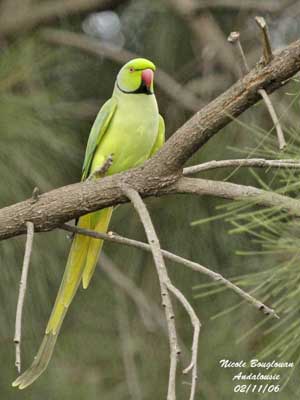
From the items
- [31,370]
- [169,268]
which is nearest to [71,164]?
[169,268]

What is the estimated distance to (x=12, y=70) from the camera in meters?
2.20

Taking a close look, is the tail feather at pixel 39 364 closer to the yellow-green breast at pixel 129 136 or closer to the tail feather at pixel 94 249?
the tail feather at pixel 94 249

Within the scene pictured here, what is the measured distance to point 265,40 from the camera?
3.78 ft

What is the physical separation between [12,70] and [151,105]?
456 millimetres

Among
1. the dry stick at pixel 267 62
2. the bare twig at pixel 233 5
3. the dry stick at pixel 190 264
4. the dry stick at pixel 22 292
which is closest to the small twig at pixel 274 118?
the dry stick at pixel 267 62

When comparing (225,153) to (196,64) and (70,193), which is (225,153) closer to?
(196,64)

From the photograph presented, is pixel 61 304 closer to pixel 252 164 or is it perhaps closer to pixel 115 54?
pixel 252 164

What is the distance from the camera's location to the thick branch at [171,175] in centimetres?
119

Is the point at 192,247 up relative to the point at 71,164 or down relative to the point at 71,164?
down

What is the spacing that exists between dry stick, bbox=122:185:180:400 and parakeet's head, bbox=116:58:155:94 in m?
0.64

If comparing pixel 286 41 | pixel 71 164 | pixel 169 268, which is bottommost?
pixel 169 268

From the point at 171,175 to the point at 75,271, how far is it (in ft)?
1.70

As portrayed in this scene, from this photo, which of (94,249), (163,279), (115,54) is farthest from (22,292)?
(115,54)

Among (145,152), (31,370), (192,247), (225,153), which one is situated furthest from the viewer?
(192,247)
